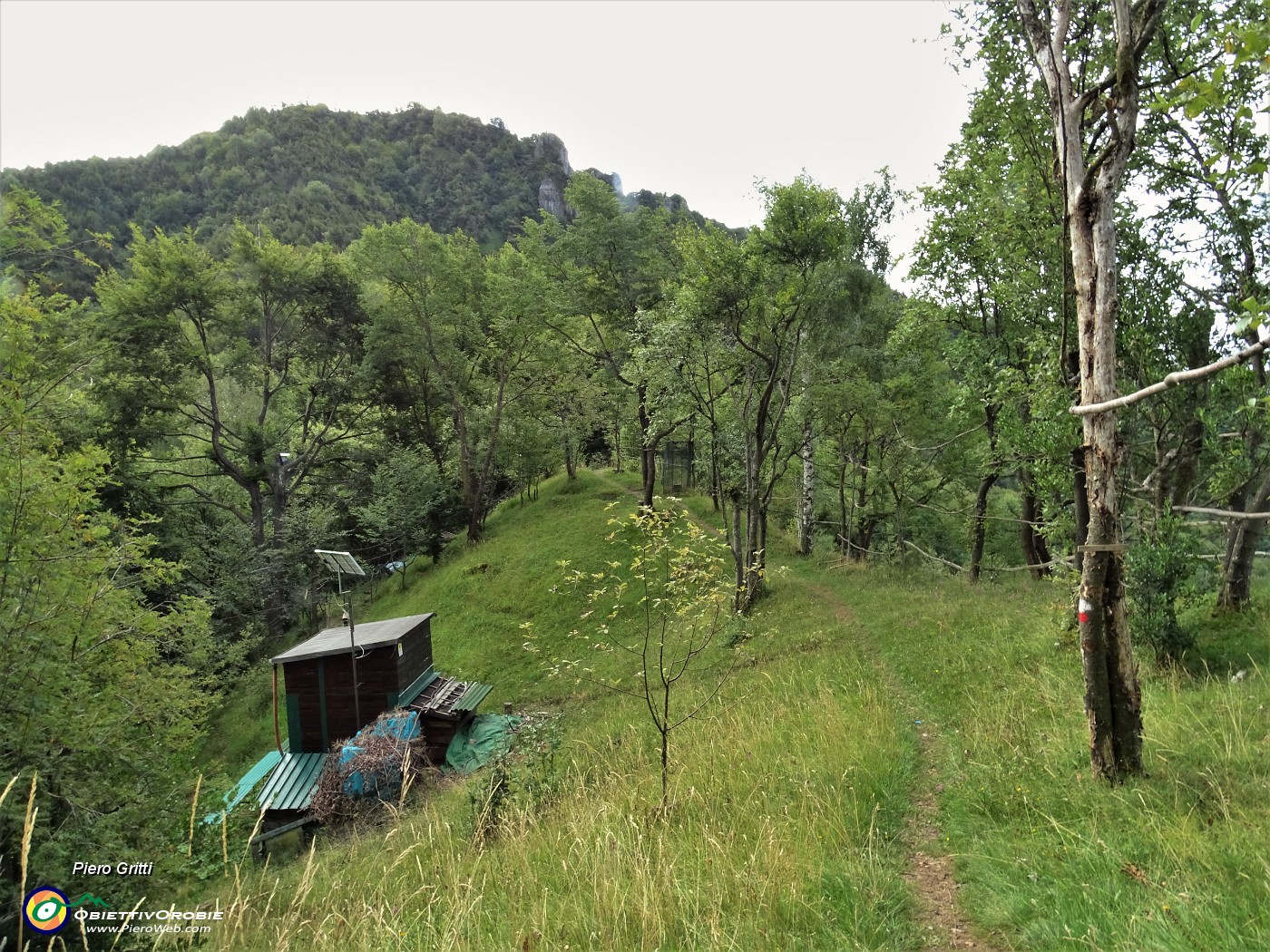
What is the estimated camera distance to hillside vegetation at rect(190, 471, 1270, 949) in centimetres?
332

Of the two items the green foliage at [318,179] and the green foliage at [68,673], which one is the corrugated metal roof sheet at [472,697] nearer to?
the green foliage at [68,673]

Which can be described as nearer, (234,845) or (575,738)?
(234,845)

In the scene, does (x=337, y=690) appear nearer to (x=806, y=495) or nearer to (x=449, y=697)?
(x=449, y=697)

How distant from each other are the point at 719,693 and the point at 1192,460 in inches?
302

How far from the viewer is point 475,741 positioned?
524 inches

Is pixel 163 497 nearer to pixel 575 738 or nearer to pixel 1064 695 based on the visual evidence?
pixel 575 738

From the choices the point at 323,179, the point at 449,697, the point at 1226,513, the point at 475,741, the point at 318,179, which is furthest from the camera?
the point at 323,179

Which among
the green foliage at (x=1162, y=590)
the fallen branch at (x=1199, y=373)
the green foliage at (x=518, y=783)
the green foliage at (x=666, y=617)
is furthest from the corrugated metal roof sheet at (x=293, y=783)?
the fallen branch at (x=1199, y=373)

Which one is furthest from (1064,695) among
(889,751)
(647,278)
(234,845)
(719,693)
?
(647,278)

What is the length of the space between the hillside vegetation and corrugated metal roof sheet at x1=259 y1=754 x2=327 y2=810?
3872mm

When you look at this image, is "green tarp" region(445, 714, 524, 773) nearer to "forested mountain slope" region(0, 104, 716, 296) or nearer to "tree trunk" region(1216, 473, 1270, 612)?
"tree trunk" region(1216, 473, 1270, 612)

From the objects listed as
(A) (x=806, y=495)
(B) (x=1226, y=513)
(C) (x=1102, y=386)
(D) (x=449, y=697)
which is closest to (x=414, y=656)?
(D) (x=449, y=697)

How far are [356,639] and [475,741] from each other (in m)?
4.20

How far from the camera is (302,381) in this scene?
1074 inches
